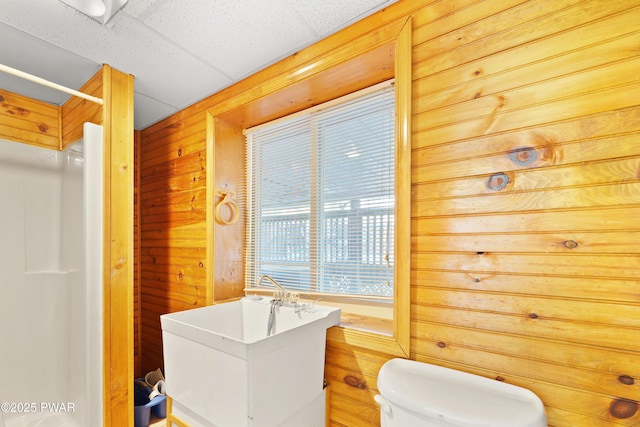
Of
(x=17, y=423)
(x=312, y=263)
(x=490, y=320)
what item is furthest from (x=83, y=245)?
(x=490, y=320)

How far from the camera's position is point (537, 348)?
0.93 m

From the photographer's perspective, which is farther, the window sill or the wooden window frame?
the window sill

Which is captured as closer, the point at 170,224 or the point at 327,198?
the point at 327,198

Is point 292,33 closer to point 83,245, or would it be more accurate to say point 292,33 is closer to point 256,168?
point 256,168

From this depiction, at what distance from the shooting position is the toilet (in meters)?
0.81

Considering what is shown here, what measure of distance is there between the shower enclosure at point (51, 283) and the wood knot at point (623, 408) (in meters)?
2.22

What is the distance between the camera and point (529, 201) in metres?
0.96

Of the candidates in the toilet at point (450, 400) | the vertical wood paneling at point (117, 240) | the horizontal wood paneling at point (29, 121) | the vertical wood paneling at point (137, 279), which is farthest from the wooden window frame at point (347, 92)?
the horizontal wood paneling at point (29, 121)

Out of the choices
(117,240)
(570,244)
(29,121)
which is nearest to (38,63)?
(29,121)

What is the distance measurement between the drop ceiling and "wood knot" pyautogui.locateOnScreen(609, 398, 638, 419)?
1.63 metres

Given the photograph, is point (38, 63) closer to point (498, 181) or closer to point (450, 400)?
point (498, 181)

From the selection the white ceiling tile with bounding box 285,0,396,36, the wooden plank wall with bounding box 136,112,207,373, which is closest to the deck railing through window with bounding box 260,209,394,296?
the wooden plank wall with bounding box 136,112,207,373

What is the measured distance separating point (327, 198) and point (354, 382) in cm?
100

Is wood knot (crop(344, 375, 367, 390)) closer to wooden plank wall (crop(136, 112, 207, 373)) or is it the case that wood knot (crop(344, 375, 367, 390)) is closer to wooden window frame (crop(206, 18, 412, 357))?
wooden window frame (crop(206, 18, 412, 357))
